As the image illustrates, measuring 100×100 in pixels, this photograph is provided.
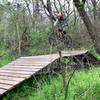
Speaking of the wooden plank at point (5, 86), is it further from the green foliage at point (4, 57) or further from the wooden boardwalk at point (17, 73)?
the green foliage at point (4, 57)

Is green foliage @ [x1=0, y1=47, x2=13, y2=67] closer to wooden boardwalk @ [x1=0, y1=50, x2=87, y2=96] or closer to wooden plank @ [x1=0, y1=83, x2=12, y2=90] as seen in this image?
wooden boardwalk @ [x1=0, y1=50, x2=87, y2=96]

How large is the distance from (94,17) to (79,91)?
10.8 m

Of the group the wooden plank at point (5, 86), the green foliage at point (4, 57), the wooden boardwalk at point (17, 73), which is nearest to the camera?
the wooden plank at point (5, 86)

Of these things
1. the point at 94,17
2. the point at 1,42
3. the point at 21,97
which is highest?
the point at 94,17

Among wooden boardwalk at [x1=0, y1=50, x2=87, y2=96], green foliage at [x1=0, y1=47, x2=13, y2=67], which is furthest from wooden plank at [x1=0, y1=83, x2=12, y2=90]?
green foliage at [x1=0, y1=47, x2=13, y2=67]

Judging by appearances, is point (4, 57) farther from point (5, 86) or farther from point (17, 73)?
point (5, 86)

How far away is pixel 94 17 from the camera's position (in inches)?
601

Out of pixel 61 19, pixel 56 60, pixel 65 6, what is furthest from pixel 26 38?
pixel 56 60

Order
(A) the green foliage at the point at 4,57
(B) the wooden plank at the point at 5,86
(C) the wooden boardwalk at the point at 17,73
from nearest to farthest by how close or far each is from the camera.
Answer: (B) the wooden plank at the point at 5,86 < (C) the wooden boardwalk at the point at 17,73 < (A) the green foliage at the point at 4,57

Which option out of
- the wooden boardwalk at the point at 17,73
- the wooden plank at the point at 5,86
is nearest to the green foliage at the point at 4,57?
the wooden boardwalk at the point at 17,73

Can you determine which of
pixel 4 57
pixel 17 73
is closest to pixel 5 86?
pixel 17 73

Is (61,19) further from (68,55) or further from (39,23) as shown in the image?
(39,23)

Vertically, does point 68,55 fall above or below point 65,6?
below

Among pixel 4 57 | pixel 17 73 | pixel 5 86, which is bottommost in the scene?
pixel 5 86
